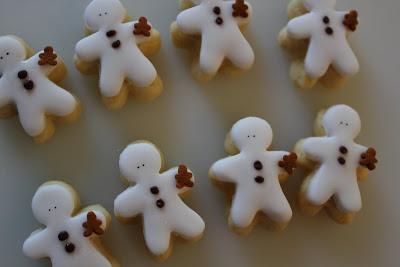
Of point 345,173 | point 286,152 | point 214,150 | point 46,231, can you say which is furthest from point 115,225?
point 345,173

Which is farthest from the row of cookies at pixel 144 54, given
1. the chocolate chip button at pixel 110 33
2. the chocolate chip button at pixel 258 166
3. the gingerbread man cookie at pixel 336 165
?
the chocolate chip button at pixel 258 166

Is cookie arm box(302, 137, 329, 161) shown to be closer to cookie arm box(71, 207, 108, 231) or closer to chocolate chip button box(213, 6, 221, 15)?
chocolate chip button box(213, 6, 221, 15)

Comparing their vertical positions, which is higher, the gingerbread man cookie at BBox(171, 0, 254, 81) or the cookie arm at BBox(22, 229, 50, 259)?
the gingerbread man cookie at BBox(171, 0, 254, 81)

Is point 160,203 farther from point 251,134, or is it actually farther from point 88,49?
point 88,49

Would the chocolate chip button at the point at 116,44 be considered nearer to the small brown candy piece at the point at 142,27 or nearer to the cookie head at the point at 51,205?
the small brown candy piece at the point at 142,27

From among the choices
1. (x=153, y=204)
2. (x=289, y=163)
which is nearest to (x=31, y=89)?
(x=153, y=204)

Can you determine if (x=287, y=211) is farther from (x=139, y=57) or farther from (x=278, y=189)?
(x=139, y=57)

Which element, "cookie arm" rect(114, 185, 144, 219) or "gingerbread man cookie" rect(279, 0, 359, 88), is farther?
"gingerbread man cookie" rect(279, 0, 359, 88)

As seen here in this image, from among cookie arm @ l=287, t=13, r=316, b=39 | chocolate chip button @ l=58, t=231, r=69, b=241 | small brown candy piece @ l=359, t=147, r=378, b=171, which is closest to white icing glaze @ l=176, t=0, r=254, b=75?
cookie arm @ l=287, t=13, r=316, b=39
